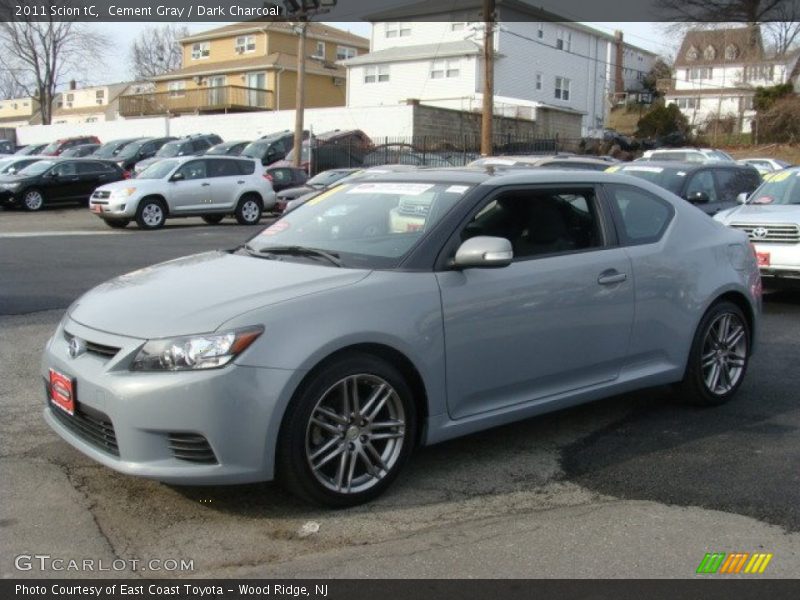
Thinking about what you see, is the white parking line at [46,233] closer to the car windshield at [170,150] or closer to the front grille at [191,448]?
the car windshield at [170,150]

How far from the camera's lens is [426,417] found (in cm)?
465

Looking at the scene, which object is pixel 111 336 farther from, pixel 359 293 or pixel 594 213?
pixel 594 213

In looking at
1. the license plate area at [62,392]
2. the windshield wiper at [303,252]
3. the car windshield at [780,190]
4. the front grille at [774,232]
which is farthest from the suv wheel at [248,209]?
the license plate area at [62,392]

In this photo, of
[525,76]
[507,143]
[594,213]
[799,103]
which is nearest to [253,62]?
[525,76]

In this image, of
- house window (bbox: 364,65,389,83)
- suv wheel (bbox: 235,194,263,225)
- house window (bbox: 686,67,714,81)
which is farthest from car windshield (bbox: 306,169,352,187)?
house window (bbox: 686,67,714,81)

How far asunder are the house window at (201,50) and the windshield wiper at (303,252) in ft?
198

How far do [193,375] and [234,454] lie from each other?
0.39m

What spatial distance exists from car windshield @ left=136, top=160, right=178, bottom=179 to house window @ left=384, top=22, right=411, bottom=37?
2944cm

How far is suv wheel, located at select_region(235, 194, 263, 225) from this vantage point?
22.0 metres

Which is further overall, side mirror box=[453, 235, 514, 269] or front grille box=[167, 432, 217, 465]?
side mirror box=[453, 235, 514, 269]

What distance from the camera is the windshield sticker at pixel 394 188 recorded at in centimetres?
529

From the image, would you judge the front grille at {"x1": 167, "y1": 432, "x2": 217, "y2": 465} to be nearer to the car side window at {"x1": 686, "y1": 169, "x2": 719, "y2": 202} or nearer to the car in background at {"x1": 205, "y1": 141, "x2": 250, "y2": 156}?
the car side window at {"x1": 686, "y1": 169, "x2": 719, "y2": 202}

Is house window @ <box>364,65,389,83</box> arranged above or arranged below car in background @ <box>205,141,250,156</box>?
above

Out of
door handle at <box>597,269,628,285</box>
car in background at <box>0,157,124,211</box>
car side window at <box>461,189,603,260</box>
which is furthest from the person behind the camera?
car in background at <box>0,157,124,211</box>
